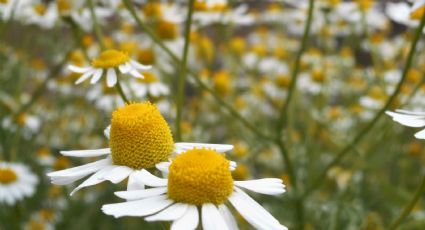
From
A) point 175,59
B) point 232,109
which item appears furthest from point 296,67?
point 175,59

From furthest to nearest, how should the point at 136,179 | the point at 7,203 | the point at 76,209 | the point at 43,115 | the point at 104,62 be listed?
1. the point at 43,115
2. the point at 76,209
3. the point at 7,203
4. the point at 104,62
5. the point at 136,179

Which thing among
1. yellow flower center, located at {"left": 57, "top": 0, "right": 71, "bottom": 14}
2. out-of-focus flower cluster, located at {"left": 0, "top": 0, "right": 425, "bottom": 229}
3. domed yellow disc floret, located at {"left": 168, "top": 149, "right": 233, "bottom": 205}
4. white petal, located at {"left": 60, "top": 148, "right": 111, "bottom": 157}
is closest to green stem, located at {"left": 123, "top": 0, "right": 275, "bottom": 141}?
out-of-focus flower cluster, located at {"left": 0, "top": 0, "right": 425, "bottom": 229}

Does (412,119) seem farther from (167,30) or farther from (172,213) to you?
(167,30)

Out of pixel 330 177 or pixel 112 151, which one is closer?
pixel 112 151

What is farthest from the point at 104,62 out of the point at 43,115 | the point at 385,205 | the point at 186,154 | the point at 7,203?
the point at 43,115

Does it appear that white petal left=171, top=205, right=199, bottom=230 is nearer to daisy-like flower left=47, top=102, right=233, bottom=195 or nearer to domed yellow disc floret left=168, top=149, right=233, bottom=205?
domed yellow disc floret left=168, top=149, right=233, bottom=205

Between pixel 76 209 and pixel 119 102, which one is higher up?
pixel 119 102

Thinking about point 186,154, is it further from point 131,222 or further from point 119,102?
point 131,222
